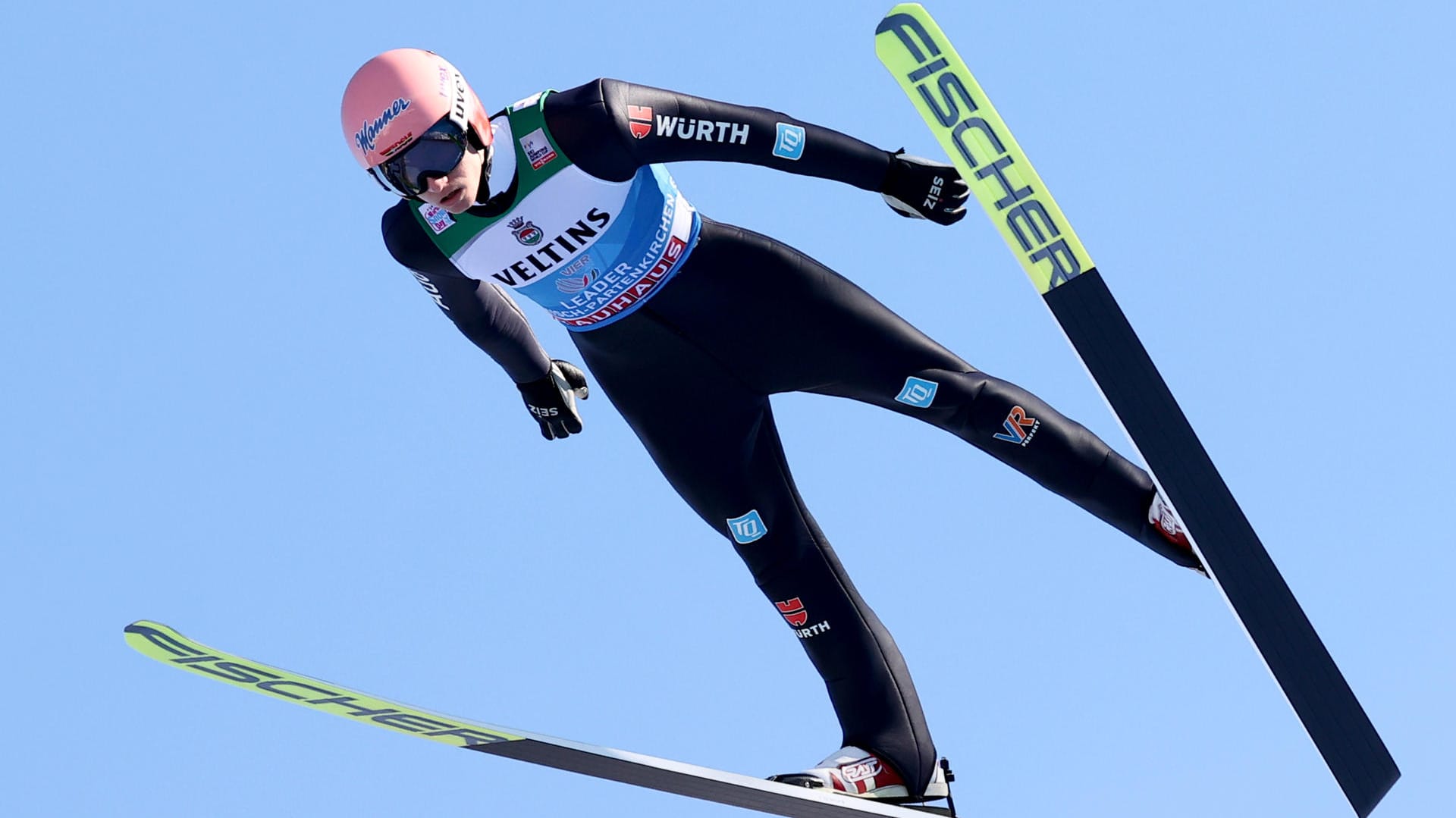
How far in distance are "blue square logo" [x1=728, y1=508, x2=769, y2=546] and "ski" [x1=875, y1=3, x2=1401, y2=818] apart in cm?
127

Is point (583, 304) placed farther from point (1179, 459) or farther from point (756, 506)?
point (1179, 459)

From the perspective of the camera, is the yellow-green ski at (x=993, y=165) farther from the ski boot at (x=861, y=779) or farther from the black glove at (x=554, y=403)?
the black glove at (x=554, y=403)

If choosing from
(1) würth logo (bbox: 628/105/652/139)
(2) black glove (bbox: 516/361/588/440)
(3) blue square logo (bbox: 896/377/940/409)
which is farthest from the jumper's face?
(3) blue square logo (bbox: 896/377/940/409)

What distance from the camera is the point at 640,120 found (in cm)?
587

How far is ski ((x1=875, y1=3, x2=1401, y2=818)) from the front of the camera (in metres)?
5.56

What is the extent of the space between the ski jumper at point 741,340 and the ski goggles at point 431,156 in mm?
188

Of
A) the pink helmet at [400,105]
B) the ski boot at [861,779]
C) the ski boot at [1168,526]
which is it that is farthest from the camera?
the ski boot at [1168,526]

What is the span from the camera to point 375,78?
581 centimetres

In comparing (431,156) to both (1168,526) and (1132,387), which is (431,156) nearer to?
(1132,387)

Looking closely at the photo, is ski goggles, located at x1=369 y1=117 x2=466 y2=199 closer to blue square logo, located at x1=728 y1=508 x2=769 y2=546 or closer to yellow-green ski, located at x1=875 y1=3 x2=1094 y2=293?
yellow-green ski, located at x1=875 y1=3 x2=1094 y2=293

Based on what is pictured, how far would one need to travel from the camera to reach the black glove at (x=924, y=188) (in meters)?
6.13

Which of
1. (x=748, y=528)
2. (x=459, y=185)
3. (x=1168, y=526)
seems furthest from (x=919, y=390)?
(x=459, y=185)

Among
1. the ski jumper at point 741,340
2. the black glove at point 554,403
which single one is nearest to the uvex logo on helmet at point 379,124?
the ski jumper at point 741,340

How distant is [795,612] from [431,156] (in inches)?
74.7
